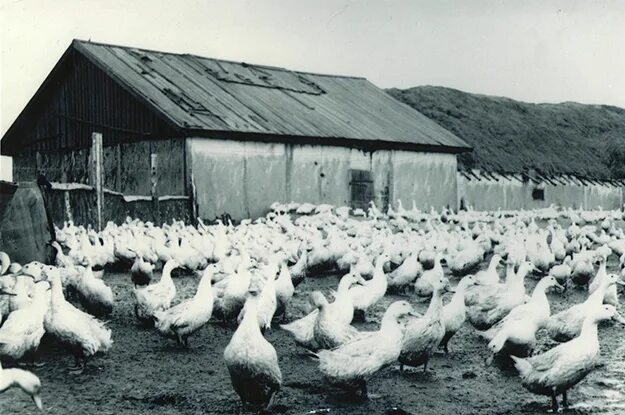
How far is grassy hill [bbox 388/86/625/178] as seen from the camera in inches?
1549

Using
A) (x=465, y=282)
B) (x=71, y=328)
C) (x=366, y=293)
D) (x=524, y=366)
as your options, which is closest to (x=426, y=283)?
(x=366, y=293)

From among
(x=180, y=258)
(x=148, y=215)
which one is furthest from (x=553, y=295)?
(x=148, y=215)

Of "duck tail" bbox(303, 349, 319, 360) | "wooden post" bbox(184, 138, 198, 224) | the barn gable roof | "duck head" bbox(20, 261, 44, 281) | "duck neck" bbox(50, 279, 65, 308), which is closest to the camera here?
"duck neck" bbox(50, 279, 65, 308)

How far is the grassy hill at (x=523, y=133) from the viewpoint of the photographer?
39.3m

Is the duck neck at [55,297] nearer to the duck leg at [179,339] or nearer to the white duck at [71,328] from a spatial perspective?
the white duck at [71,328]

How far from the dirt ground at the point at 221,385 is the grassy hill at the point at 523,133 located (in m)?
28.3

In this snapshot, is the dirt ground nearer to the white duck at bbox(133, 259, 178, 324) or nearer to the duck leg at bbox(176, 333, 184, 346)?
the duck leg at bbox(176, 333, 184, 346)

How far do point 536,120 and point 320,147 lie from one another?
25664 millimetres

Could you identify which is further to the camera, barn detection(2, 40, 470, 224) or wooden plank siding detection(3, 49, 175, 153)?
wooden plank siding detection(3, 49, 175, 153)

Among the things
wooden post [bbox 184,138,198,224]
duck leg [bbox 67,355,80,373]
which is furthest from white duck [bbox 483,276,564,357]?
wooden post [bbox 184,138,198,224]

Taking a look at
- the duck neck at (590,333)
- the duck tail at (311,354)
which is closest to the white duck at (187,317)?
the duck tail at (311,354)

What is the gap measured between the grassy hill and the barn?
9.50 m

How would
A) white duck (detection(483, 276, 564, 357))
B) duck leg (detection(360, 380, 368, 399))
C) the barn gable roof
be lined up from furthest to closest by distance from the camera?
1. the barn gable roof
2. white duck (detection(483, 276, 564, 357))
3. duck leg (detection(360, 380, 368, 399))

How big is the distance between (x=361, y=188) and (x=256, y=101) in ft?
15.4
